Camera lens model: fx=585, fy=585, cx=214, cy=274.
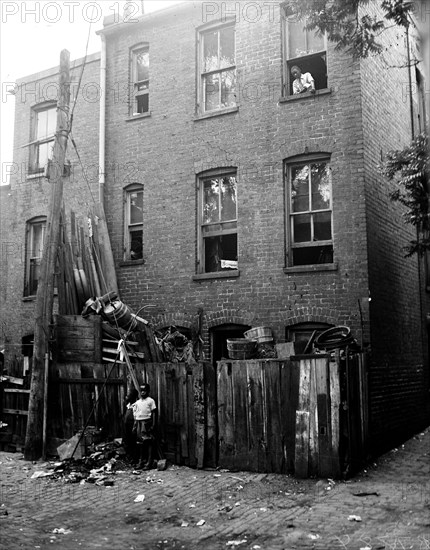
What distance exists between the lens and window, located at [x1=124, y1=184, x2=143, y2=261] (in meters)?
14.3

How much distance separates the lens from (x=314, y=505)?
25.7 ft

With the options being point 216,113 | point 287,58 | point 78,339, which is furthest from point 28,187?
point 287,58

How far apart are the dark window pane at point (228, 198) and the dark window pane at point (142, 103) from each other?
3147 millimetres

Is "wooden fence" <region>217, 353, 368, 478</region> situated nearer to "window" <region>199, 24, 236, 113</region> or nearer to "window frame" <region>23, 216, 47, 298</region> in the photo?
"window" <region>199, 24, 236, 113</region>

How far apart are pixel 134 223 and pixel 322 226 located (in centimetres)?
479

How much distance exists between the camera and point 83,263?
43.2 ft

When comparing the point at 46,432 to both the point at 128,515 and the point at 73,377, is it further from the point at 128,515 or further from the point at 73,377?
the point at 128,515

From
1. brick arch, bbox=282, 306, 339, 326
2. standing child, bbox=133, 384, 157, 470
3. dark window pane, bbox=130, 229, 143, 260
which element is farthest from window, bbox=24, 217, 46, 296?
brick arch, bbox=282, 306, 339, 326

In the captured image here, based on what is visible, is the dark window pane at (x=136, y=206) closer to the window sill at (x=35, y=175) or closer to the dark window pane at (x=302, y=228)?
the window sill at (x=35, y=175)

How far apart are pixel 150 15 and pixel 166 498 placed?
449 inches

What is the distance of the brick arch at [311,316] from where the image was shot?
1155 centimetres

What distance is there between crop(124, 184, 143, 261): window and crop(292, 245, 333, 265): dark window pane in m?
4.03

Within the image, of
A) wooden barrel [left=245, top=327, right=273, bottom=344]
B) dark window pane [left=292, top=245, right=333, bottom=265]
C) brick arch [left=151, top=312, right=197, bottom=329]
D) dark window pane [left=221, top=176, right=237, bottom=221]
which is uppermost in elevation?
dark window pane [left=221, top=176, right=237, bottom=221]

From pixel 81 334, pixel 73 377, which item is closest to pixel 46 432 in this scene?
pixel 73 377
